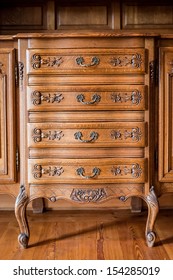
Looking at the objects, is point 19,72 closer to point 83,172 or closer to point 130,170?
point 83,172

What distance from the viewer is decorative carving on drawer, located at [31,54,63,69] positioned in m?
1.66

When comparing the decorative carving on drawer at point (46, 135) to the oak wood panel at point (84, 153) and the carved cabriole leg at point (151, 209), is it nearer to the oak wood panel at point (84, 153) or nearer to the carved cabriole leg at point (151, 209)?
the oak wood panel at point (84, 153)

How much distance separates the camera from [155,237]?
1720 millimetres

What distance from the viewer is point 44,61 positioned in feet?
5.46

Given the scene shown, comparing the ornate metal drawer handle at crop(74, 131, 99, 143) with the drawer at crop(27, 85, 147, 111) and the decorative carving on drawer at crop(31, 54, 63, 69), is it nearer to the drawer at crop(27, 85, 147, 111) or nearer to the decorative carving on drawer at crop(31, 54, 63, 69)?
the drawer at crop(27, 85, 147, 111)

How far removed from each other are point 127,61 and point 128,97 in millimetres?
134

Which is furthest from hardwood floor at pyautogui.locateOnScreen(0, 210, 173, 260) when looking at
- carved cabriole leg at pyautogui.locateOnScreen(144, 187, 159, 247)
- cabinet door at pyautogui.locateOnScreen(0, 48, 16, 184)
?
cabinet door at pyautogui.locateOnScreen(0, 48, 16, 184)

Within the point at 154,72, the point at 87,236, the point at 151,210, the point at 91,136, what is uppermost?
the point at 154,72

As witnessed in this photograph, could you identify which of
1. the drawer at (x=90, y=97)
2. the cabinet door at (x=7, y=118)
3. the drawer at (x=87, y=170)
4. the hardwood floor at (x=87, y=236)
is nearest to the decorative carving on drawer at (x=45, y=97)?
the drawer at (x=90, y=97)

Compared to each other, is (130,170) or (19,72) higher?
(19,72)

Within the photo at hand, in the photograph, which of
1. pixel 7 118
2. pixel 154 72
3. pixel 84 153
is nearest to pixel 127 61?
pixel 154 72

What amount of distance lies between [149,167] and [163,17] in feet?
2.89
